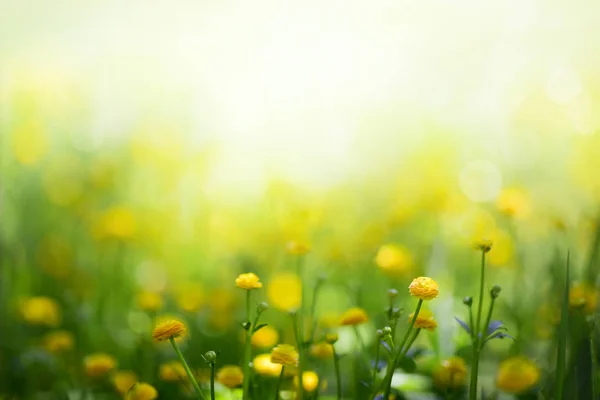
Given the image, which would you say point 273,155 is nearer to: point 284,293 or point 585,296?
point 284,293

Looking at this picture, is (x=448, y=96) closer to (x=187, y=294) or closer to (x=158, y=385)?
(x=187, y=294)

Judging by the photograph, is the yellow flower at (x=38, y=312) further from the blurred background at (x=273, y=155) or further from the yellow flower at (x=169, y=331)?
the yellow flower at (x=169, y=331)

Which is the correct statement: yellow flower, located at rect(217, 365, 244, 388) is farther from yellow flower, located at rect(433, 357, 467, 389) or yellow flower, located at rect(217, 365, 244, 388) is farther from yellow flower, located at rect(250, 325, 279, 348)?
yellow flower, located at rect(433, 357, 467, 389)

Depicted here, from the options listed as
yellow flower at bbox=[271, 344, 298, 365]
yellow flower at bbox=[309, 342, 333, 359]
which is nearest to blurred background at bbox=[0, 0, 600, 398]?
yellow flower at bbox=[309, 342, 333, 359]

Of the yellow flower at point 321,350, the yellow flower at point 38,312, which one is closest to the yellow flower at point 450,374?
the yellow flower at point 321,350

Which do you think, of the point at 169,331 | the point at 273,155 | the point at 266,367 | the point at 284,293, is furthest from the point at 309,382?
the point at 273,155

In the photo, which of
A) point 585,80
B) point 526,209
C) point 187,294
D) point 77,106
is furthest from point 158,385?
point 585,80
